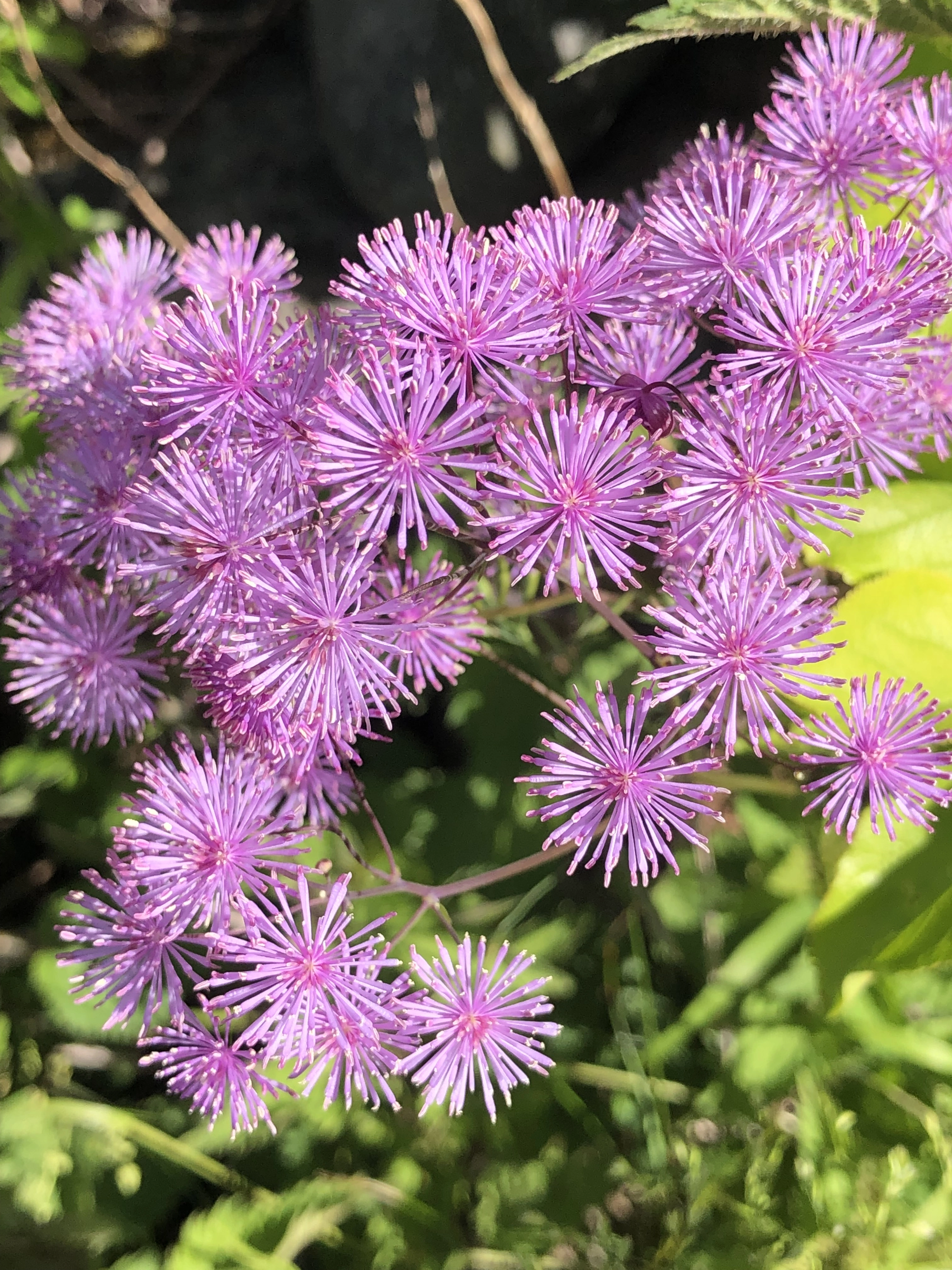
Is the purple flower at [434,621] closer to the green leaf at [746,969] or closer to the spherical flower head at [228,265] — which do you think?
the spherical flower head at [228,265]

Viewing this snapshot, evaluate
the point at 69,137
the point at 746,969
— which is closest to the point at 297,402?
the point at 746,969

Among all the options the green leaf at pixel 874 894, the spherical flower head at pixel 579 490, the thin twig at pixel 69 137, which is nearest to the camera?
the spherical flower head at pixel 579 490

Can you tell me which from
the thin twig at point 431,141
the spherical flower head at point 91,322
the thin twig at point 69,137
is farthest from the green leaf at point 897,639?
the thin twig at point 69,137

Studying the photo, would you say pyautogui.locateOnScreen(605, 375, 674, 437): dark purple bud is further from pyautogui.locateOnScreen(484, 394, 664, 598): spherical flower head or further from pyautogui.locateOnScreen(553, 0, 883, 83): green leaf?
pyautogui.locateOnScreen(553, 0, 883, 83): green leaf

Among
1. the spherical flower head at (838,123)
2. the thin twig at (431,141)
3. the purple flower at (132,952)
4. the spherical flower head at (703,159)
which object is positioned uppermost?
the thin twig at (431,141)

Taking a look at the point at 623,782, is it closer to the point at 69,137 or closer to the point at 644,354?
the point at 644,354

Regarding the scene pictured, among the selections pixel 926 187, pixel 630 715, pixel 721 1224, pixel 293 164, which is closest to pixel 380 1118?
pixel 721 1224
